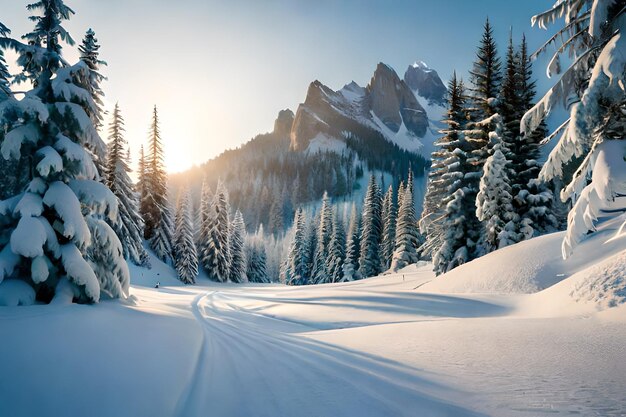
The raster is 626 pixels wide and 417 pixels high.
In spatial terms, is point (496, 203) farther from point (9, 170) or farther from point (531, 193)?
point (9, 170)

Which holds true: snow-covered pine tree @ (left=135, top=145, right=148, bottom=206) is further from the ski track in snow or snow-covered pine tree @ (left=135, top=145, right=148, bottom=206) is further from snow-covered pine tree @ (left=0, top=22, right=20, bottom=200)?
the ski track in snow

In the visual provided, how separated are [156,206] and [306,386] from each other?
4312 centimetres

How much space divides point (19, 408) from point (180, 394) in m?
1.54

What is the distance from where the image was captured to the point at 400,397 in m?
3.54

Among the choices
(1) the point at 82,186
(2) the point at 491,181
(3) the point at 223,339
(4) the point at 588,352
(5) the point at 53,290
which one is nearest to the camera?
(4) the point at 588,352

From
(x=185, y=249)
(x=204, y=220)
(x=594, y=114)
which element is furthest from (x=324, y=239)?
(x=594, y=114)

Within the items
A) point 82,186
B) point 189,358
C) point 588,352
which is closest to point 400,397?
point 588,352

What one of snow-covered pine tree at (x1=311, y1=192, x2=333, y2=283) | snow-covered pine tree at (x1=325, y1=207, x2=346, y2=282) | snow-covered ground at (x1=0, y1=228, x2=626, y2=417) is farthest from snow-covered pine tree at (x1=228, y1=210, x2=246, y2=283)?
snow-covered ground at (x1=0, y1=228, x2=626, y2=417)

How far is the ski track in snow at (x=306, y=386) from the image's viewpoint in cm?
334

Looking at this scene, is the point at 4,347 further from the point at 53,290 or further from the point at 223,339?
the point at 53,290

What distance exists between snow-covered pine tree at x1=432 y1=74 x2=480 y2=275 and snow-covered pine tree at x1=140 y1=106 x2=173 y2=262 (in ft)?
114

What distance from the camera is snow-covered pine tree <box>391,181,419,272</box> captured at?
41.7 metres

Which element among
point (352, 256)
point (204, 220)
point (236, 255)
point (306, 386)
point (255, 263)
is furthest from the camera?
point (255, 263)

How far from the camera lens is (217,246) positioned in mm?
47375
